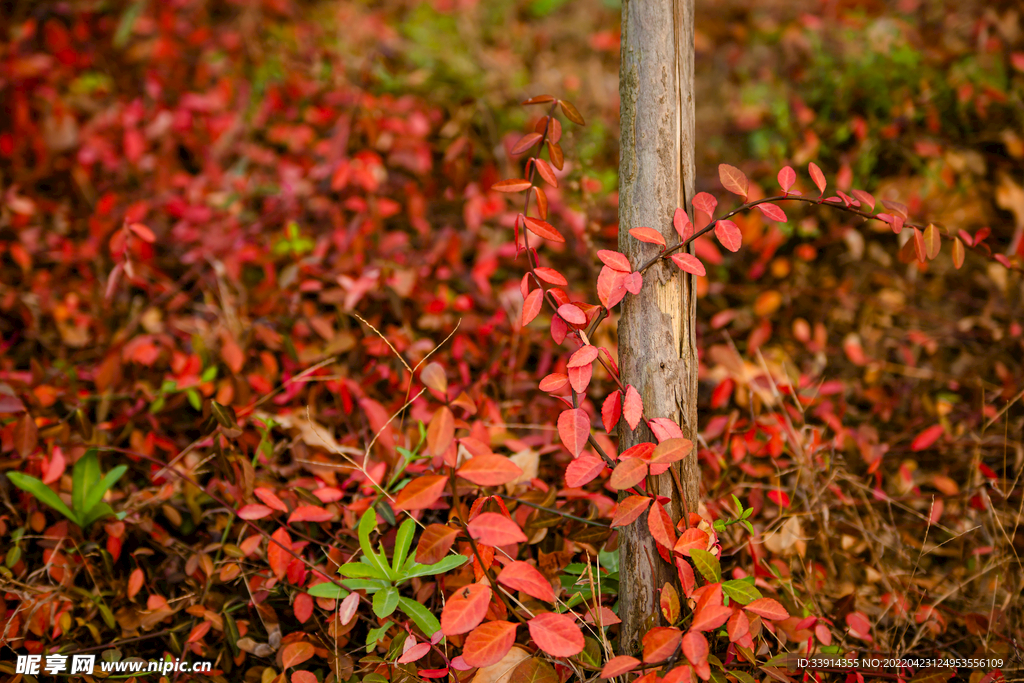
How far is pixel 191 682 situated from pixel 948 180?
3.44m

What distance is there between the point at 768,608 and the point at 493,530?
634mm

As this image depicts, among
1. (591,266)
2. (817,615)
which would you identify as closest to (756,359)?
(591,266)

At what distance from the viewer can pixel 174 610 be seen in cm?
151

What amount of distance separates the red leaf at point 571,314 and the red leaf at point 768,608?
720 mm

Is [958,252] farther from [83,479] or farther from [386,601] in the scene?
[83,479]

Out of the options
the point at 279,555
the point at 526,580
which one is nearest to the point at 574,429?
the point at 526,580

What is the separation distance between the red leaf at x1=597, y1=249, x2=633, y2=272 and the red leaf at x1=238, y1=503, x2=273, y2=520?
111cm

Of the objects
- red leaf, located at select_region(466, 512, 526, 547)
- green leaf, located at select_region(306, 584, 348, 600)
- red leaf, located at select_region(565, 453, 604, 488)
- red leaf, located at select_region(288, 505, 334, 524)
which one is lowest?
green leaf, located at select_region(306, 584, 348, 600)

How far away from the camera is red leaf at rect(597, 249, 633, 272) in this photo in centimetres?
124

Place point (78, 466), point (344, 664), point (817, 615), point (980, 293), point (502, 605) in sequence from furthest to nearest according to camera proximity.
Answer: point (980, 293) → point (78, 466) → point (817, 615) → point (344, 664) → point (502, 605)

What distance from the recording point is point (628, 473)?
1166mm

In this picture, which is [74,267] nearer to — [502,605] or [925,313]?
[502,605]

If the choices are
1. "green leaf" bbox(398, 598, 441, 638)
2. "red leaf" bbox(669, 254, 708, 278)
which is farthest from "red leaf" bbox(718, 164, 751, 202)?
"green leaf" bbox(398, 598, 441, 638)

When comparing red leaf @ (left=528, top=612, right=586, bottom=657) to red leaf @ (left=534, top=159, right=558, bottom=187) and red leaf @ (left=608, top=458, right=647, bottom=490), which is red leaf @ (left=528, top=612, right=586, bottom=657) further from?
red leaf @ (left=534, top=159, right=558, bottom=187)
